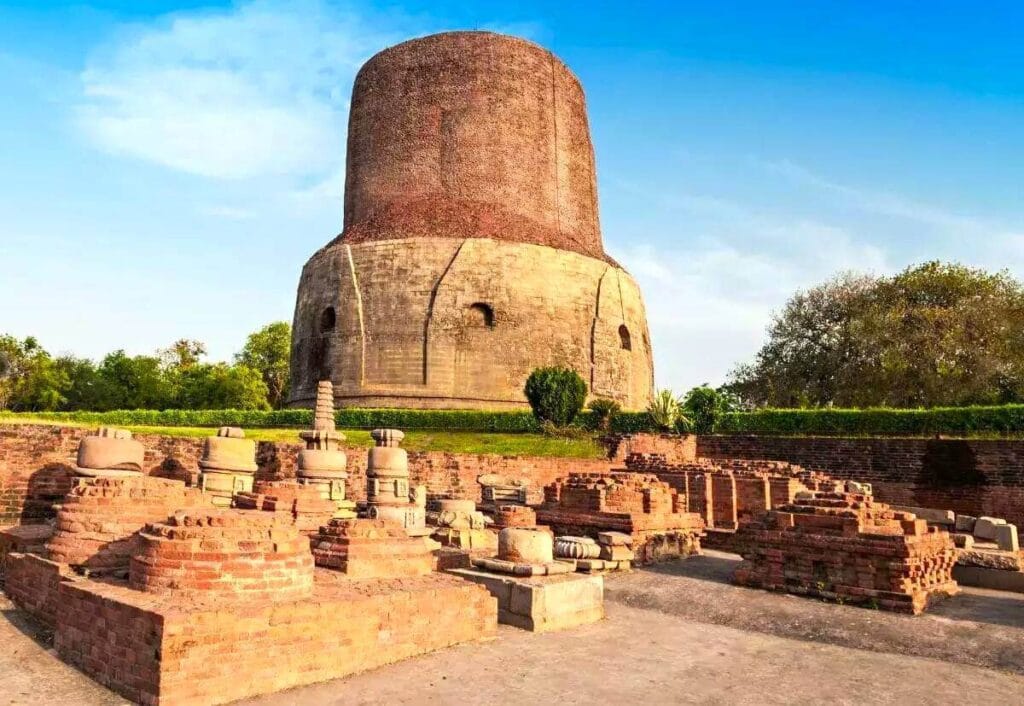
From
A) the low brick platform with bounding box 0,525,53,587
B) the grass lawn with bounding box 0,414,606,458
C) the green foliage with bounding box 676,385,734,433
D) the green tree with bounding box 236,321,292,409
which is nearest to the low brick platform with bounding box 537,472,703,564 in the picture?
the low brick platform with bounding box 0,525,53,587

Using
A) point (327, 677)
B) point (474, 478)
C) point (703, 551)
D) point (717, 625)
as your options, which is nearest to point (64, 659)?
→ point (327, 677)

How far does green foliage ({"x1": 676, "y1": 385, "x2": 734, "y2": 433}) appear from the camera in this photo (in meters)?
18.3

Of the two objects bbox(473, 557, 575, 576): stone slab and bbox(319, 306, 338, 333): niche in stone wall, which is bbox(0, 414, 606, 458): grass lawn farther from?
bbox(473, 557, 575, 576): stone slab

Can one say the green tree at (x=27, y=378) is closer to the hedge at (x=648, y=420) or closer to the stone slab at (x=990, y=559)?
the hedge at (x=648, y=420)

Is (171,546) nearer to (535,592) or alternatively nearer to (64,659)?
(64,659)

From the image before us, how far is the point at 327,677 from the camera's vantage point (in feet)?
13.2

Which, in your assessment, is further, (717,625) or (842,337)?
(842,337)

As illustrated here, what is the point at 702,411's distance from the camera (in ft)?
60.4

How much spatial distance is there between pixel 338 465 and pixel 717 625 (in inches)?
230

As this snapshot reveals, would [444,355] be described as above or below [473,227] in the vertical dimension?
below

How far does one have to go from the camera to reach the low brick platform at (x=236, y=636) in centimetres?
349

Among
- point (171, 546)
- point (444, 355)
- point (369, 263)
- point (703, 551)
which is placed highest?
point (369, 263)

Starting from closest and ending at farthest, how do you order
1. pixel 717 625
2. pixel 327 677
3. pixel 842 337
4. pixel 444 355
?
pixel 327 677 → pixel 717 625 → pixel 444 355 → pixel 842 337

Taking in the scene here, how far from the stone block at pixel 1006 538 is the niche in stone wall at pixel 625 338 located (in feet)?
60.9
